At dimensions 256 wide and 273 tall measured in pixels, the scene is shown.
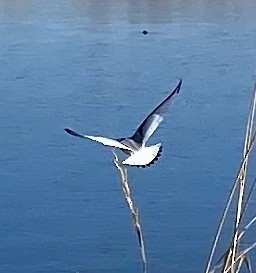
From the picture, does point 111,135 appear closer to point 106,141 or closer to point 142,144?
point 142,144

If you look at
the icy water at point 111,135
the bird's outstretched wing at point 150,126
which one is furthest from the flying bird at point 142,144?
the icy water at point 111,135

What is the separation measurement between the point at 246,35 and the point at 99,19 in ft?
4.41

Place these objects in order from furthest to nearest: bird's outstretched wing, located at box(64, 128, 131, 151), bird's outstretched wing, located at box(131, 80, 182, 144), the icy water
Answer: the icy water < bird's outstretched wing, located at box(131, 80, 182, 144) < bird's outstretched wing, located at box(64, 128, 131, 151)

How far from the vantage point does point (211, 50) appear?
5.33m

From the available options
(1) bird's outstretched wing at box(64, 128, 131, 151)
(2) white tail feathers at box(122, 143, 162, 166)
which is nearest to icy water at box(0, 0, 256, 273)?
(2) white tail feathers at box(122, 143, 162, 166)

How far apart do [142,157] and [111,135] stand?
219 centimetres

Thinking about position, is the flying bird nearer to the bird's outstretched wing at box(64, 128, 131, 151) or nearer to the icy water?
the bird's outstretched wing at box(64, 128, 131, 151)

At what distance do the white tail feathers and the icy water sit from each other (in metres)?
1.24

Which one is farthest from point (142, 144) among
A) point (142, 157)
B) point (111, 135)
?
point (111, 135)

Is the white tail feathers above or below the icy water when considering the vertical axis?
below

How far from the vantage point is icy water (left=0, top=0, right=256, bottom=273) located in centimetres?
276

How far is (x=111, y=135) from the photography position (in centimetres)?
350

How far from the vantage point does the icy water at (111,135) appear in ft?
9.06

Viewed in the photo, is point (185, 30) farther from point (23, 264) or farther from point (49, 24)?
point (23, 264)
